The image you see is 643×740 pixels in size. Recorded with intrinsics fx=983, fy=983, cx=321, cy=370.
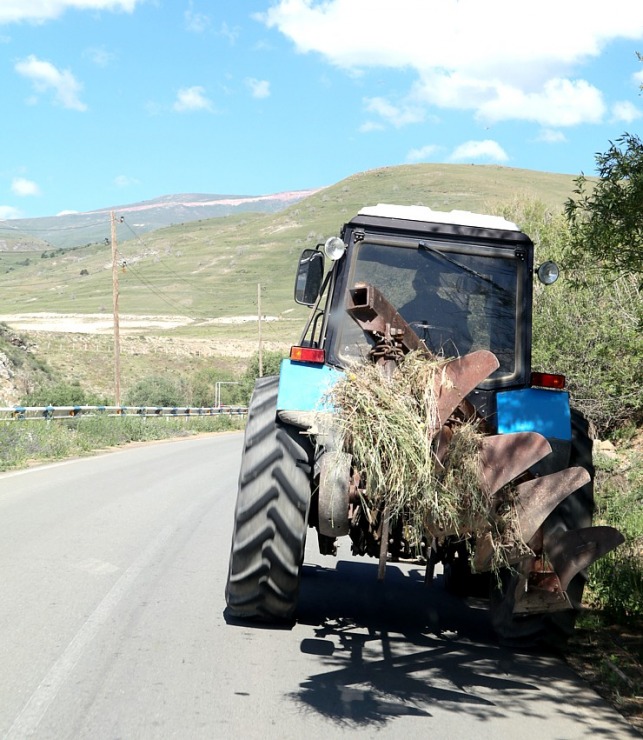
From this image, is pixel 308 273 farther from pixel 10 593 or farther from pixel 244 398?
pixel 244 398

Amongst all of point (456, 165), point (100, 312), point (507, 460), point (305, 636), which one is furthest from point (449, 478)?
point (456, 165)

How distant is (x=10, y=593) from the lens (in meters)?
7.41

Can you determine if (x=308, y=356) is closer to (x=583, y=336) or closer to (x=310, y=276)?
(x=310, y=276)

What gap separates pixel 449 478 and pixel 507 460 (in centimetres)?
33

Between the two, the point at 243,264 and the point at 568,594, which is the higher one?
the point at 243,264

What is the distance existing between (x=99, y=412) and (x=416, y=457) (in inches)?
1078

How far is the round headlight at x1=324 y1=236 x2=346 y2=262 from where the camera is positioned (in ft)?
21.3

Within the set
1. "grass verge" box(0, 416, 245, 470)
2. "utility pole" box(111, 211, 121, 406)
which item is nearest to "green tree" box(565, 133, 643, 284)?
"grass verge" box(0, 416, 245, 470)

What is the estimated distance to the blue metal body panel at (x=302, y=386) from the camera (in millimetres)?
6066

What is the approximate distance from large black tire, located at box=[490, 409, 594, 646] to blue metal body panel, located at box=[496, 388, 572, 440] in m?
0.42

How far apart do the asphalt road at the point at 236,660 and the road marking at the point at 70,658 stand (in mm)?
14

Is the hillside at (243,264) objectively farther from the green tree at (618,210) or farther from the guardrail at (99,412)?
the green tree at (618,210)

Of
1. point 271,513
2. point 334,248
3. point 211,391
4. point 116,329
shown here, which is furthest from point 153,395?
point 271,513

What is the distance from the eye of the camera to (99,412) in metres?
31.4
